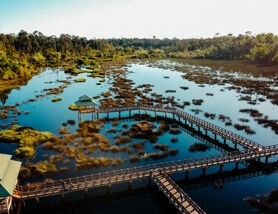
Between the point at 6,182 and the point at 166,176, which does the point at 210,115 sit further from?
the point at 6,182

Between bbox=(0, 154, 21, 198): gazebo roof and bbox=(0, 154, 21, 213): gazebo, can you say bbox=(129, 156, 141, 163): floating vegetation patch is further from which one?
bbox=(0, 154, 21, 213): gazebo

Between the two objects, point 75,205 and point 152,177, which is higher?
point 152,177

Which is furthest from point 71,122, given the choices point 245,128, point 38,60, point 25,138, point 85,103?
point 38,60

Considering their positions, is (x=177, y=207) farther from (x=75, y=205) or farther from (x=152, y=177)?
(x=75, y=205)

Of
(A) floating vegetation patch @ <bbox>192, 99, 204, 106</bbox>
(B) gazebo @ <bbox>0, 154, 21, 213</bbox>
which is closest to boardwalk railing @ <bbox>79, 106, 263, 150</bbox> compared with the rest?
(A) floating vegetation patch @ <bbox>192, 99, 204, 106</bbox>

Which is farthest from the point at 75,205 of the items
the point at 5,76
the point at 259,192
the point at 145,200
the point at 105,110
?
the point at 5,76

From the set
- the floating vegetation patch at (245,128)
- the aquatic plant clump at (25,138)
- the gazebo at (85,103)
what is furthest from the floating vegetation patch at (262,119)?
the aquatic plant clump at (25,138)
